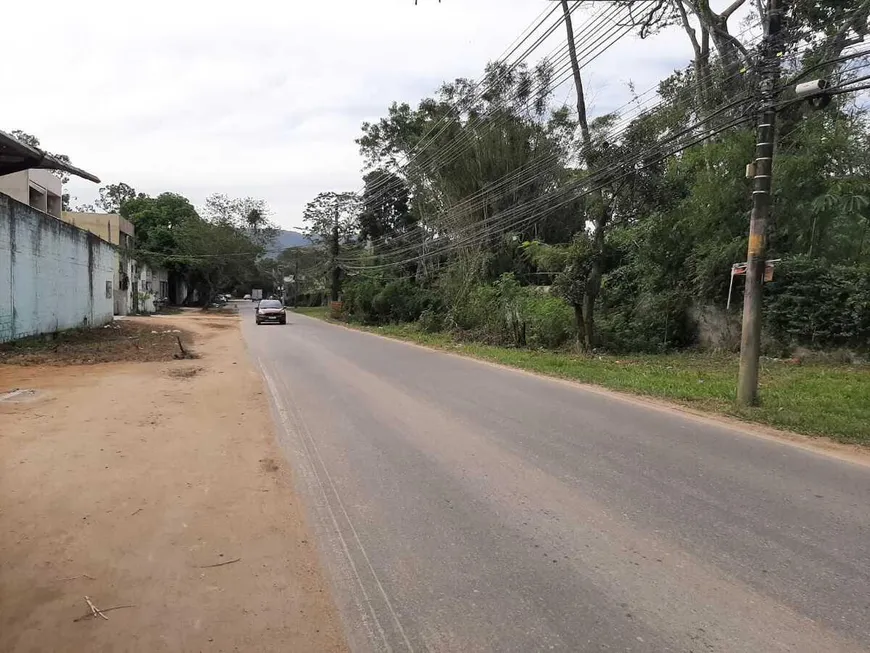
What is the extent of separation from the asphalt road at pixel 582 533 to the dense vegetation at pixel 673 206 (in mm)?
6045

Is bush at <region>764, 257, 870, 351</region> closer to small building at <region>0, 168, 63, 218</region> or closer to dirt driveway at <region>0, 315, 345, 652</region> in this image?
dirt driveway at <region>0, 315, 345, 652</region>

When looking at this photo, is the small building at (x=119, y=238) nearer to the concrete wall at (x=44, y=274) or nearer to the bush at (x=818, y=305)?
the concrete wall at (x=44, y=274)

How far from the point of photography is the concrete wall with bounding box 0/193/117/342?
16.8m

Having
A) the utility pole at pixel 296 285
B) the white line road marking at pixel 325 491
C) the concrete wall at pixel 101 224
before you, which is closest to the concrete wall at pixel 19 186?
the concrete wall at pixel 101 224

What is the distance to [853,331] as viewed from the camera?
15.1m

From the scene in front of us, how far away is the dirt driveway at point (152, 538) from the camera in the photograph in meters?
3.28

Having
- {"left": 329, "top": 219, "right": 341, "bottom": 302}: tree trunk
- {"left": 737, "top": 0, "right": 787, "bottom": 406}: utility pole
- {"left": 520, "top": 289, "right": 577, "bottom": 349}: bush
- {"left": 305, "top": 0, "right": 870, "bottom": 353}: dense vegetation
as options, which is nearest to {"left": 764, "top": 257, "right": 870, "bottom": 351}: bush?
{"left": 305, "top": 0, "right": 870, "bottom": 353}: dense vegetation

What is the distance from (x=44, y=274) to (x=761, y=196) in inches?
799

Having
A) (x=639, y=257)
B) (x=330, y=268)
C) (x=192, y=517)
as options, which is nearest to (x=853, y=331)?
(x=639, y=257)

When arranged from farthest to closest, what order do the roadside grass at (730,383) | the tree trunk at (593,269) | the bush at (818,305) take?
the tree trunk at (593,269), the bush at (818,305), the roadside grass at (730,383)

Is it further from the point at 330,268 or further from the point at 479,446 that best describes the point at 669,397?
the point at 330,268

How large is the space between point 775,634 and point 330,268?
174 feet

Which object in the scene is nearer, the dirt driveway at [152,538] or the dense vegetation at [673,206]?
the dirt driveway at [152,538]

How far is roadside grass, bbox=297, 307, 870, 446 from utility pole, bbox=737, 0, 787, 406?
820 millimetres
